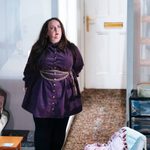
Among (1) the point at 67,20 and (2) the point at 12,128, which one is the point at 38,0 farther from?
(2) the point at 12,128

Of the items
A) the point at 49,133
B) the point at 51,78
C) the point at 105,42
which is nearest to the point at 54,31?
the point at 51,78

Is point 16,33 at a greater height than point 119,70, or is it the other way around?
point 16,33

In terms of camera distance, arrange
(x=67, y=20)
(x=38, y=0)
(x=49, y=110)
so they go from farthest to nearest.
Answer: (x=67, y=20) < (x=38, y=0) < (x=49, y=110)

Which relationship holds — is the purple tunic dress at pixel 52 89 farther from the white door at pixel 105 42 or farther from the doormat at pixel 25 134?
the white door at pixel 105 42

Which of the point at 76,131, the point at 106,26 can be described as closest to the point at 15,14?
the point at 76,131

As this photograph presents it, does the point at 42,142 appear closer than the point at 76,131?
Yes

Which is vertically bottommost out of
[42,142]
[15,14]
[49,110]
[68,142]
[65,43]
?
[68,142]

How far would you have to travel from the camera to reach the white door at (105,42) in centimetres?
564

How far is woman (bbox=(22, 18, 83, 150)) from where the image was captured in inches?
120

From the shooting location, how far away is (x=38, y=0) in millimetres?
3736

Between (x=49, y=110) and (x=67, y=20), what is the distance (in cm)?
139

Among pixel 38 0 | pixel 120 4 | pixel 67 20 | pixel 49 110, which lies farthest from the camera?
pixel 120 4

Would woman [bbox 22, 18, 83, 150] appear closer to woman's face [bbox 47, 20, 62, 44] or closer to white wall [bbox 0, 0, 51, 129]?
woman's face [bbox 47, 20, 62, 44]

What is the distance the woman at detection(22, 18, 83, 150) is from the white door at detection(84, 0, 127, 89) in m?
2.58
